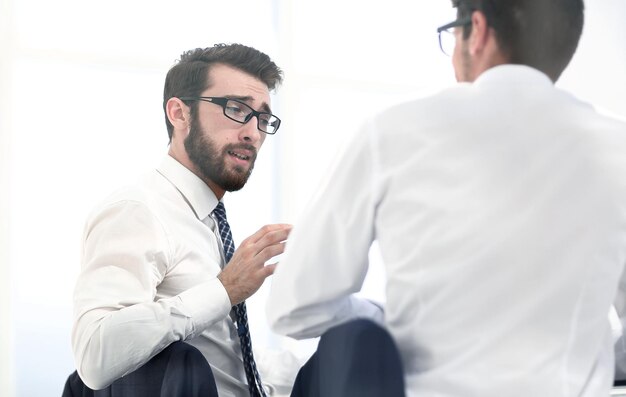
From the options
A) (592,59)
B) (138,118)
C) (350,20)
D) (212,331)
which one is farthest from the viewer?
(592,59)

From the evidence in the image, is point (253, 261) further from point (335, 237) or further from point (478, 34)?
point (478, 34)

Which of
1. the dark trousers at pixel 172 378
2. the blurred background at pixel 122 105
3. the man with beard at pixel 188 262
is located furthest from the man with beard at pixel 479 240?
the blurred background at pixel 122 105

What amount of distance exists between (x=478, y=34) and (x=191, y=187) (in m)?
1.07

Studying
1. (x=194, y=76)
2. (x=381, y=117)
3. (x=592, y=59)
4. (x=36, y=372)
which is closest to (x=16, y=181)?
(x=36, y=372)

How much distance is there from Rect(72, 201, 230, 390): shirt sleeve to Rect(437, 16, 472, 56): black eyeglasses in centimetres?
77

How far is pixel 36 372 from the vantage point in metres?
3.32

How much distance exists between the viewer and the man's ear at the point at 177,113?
2.21 meters

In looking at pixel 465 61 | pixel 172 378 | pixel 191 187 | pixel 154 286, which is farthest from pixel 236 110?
pixel 465 61

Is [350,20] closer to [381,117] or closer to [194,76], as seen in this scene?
[194,76]

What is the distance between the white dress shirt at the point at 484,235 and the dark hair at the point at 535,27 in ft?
0.19

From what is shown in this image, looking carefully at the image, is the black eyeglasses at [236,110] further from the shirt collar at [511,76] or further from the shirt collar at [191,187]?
the shirt collar at [511,76]

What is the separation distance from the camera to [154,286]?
171 centimetres

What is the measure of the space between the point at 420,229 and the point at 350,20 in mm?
3172

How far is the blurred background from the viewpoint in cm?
333
